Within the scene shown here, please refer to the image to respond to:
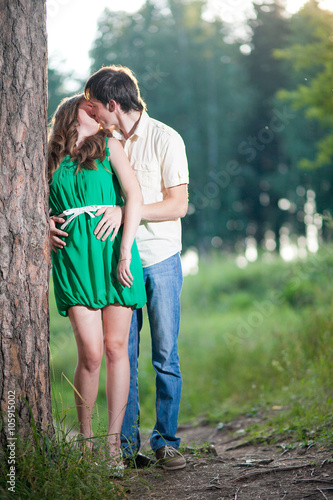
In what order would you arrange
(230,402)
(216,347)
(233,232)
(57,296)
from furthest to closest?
(233,232), (216,347), (230,402), (57,296)

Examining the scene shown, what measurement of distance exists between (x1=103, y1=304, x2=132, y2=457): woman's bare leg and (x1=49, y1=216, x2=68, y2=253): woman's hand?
0.38 meters

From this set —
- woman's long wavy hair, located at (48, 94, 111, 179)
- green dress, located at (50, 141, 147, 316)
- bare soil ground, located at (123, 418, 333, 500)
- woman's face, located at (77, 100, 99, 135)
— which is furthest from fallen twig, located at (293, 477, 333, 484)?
woman's face, located at (77, 100, 99, 135)

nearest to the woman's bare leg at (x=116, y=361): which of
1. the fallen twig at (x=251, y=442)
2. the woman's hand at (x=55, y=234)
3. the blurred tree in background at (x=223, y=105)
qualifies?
the woman's hand at (x=55, y=234)

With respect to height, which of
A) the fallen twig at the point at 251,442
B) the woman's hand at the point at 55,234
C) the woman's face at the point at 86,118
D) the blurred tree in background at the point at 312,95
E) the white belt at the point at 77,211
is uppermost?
the blurred tree in background at the point at 312,95

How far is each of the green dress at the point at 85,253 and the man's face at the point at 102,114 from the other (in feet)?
0.99

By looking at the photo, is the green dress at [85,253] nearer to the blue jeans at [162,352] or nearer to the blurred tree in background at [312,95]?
the blue jeans at [162,352]

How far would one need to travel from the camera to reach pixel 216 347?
7676 mm

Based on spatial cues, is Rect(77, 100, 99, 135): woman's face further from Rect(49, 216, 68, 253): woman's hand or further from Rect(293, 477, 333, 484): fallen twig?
Rect(293, 477, 333, 484): fallen twig

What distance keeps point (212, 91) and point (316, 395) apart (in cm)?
1917

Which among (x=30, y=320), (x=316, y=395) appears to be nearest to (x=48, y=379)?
(x=30, y=320)

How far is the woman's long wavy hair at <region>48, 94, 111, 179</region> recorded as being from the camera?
254 centimetres

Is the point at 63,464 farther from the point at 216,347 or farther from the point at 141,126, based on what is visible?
the point at 216,347

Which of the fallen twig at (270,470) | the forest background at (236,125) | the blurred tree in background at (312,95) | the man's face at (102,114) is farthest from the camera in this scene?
the forest background at (236,125)

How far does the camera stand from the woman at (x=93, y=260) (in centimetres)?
250
